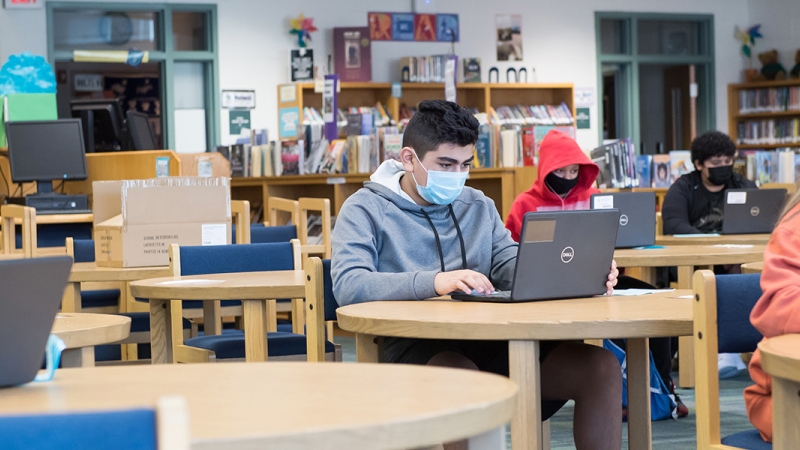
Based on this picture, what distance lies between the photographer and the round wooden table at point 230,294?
2.76m

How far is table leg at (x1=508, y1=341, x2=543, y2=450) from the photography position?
71.8 inches

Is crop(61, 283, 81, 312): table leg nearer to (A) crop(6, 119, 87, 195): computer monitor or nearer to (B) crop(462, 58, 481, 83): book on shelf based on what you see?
(A) crop(6, 119, 87, 195): computer monitor

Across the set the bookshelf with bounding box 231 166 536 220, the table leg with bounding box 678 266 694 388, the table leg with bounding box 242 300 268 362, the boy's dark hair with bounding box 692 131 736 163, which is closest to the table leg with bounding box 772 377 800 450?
the table leg with bounding box 242 300 268 362

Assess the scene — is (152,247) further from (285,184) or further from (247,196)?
(247,196)

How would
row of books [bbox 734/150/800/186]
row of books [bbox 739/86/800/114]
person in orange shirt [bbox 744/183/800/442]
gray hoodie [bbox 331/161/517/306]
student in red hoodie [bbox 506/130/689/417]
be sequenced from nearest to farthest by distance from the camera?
person in orange shirt [bbox 744/183/800/442], gray hoodie [bbox 331/161/517/306], student in red hoodie [bbox 506/130/689/417], row of books [bbox 734/150/800/186], row of books [bbox 739/86/800/114]

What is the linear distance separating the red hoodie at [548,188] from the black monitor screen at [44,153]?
2958mm

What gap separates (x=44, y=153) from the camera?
611 cm

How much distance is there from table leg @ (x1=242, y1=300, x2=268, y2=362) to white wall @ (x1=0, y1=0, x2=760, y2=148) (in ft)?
22.5

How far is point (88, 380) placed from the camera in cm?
138

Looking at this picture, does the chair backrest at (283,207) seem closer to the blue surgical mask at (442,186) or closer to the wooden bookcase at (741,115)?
the blue surgical mask at (442,186)

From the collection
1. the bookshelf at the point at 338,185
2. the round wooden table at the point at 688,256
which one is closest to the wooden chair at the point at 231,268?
the round wooden table at the point at 688,256

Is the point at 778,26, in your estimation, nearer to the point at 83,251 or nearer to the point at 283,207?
the point at 283,207

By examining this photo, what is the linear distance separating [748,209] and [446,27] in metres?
5.60

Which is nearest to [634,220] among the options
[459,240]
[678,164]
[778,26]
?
[459,240]
